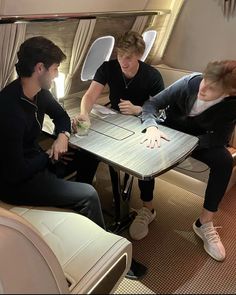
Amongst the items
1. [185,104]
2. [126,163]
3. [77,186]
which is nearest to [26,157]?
[77,186]

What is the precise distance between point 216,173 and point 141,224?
0.57m

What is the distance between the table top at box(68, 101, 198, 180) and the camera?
1.60 m

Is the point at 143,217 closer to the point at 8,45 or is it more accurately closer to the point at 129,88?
the point at 129,88

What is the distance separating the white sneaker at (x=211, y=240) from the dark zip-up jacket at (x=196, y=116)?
0.52 meters

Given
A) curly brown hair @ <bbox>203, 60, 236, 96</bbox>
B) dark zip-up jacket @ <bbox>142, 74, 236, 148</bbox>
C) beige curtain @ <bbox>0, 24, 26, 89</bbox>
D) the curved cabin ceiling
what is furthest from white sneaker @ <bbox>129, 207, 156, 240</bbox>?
the curved cabin ceiling

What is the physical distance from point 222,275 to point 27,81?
1493 millimetres

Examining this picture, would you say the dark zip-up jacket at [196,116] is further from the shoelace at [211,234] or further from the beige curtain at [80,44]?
the beige curtain at [80,44]

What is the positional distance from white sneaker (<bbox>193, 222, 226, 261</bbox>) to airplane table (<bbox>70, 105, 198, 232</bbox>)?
490 millimetres

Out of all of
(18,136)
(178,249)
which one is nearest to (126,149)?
(18,136)

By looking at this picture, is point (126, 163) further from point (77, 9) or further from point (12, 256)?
point (77, 9)

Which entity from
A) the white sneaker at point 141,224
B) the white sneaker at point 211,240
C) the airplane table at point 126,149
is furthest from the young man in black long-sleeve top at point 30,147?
the white sneaker at point 211,240

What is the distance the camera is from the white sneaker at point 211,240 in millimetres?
1975

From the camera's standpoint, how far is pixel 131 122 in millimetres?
2051

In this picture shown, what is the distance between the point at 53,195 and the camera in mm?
1640
